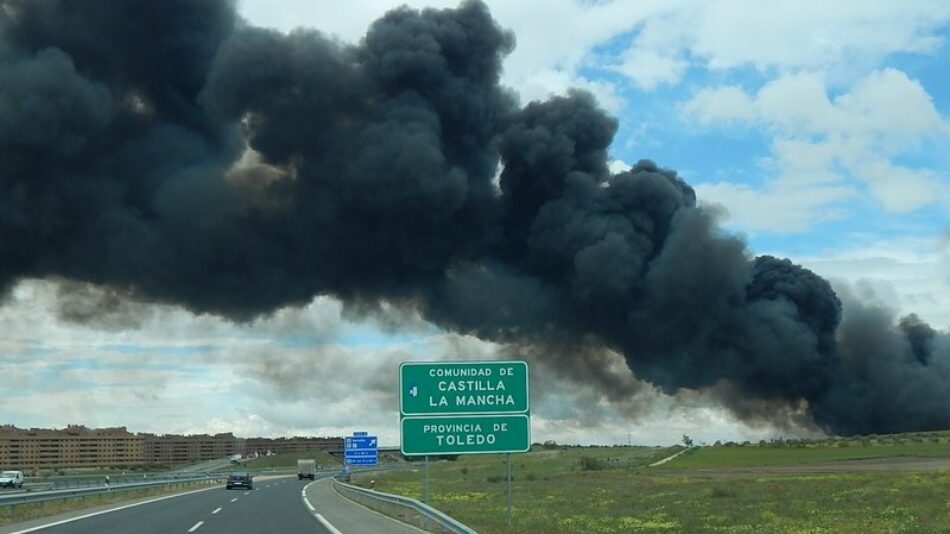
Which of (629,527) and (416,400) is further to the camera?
(629,527)

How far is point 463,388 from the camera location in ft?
76.3

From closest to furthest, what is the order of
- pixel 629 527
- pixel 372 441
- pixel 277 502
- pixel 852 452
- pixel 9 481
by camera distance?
1. pixel 629 527
2. pixel 277 502
3. pixel 372 441
4. pixel 9 481
5. pixel 852 452

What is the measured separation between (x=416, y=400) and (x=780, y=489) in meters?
22.8

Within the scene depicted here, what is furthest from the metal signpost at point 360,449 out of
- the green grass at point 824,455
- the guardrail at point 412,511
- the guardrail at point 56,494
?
the green grass at point 824,455

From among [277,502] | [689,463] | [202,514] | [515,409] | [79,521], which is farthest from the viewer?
[689,463]

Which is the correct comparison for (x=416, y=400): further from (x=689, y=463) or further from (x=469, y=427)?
(x=689, y=463)

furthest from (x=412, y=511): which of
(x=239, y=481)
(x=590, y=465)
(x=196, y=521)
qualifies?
(x=590, y=465)

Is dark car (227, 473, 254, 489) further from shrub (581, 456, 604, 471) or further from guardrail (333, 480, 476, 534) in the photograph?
shrub (581, 456, 604, 471)

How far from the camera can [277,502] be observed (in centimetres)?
4034

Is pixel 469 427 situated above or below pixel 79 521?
above

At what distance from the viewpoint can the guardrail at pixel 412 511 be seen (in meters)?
20.5

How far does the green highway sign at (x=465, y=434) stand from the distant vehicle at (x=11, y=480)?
161 feet

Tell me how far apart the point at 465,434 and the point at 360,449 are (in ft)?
112

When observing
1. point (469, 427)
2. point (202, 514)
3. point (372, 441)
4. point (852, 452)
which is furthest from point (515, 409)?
point (852, 452)
